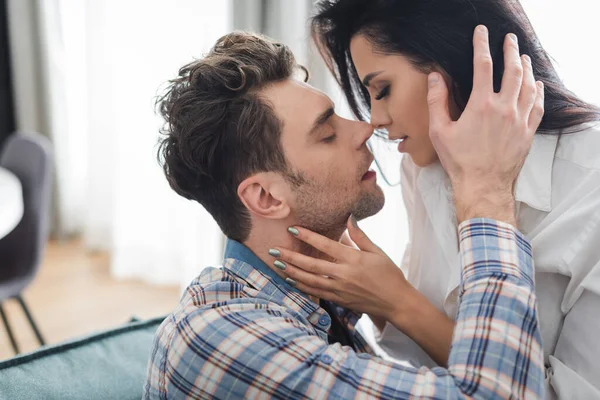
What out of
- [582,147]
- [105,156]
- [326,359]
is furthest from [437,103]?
[105,156]

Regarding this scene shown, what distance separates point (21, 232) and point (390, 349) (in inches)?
54.8

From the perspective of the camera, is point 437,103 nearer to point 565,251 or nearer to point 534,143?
point 534,143

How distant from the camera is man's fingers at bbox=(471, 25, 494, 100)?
1138mm

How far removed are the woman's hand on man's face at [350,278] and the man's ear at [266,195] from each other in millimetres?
73

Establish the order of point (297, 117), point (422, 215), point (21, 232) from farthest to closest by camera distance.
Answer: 1. point (21, 232)
2. point (422, 215)
3. point (297, 117)

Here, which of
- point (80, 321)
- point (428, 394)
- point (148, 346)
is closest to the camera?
point (428, 394)

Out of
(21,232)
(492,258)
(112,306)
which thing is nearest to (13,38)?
(112,306)

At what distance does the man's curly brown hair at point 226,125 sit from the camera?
1.28 meters

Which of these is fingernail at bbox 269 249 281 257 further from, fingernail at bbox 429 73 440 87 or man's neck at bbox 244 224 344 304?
fingernail at bbox 429 73 440 87

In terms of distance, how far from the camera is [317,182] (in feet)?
4.32

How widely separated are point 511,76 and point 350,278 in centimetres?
46

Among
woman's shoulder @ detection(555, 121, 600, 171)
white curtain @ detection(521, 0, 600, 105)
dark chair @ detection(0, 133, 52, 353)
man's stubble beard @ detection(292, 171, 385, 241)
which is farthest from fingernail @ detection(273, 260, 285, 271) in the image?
dark chair @ detection(0, 133, 52, 353)

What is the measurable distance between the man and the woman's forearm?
0.16 meters

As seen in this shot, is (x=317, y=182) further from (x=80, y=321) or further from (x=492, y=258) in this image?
(x=80, y=321)
